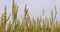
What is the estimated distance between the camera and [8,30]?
128 cm

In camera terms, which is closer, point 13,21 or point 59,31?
point 13,21

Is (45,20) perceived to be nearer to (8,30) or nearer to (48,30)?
(48,30)

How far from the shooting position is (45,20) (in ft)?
5.88

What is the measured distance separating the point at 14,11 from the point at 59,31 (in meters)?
1.12

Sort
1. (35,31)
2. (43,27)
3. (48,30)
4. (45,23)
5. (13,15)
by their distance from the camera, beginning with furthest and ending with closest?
(48,30) → (43,27) → (45,23) → (35,31) → (13,15)

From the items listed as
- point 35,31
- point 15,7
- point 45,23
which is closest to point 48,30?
point 45,23

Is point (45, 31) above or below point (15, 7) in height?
below

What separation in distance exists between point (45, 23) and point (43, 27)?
13 centimetres

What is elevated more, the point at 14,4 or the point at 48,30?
the point at 14,4

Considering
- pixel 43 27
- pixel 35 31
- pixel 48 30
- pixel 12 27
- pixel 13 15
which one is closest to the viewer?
pixel 13 15

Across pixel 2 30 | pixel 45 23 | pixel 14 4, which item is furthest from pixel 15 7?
pixel 45 23

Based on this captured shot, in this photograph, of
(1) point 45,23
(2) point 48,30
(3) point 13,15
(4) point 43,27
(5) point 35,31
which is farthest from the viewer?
(2) point 48,30

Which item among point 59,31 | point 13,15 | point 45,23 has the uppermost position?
point 13,15

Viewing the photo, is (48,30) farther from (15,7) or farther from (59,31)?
(15,7)
